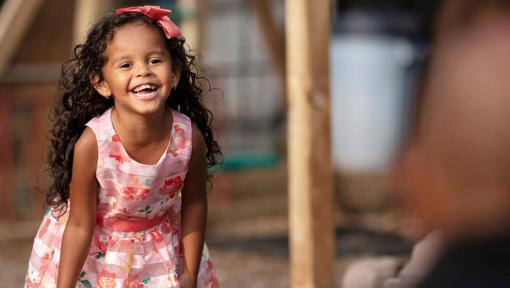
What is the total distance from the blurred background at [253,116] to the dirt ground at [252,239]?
0.01m

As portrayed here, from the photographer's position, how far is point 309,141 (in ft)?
15.6

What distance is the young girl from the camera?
2963mm

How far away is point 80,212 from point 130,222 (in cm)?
18

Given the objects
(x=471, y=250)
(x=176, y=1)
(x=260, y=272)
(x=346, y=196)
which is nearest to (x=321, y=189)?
(x=260, y=272)

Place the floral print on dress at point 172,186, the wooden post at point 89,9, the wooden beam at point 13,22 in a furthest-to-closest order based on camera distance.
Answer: the wooden post at point 89,9
the wooden beam at point 13,22
the floral print on dress at point 172,186

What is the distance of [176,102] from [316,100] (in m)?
1.59

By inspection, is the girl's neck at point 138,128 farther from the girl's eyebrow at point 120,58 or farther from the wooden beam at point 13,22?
the wooden beam at point 13,22

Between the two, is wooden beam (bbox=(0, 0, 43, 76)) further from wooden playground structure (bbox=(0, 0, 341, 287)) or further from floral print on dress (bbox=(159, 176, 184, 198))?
floral print on dress (bbox=(159, 176, 184, 198))

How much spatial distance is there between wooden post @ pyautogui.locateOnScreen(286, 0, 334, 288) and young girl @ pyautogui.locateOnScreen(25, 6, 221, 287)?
1.51 meters

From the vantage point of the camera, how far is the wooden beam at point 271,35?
26.4 ft

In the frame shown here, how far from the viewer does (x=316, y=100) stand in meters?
4.75

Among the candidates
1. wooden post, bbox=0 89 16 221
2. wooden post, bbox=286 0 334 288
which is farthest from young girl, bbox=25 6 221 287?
wooden post, bbox=0 89 16 221

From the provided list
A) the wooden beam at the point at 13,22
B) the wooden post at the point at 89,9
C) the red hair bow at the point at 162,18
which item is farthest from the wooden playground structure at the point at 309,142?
the wooden beam at the point at 13,22

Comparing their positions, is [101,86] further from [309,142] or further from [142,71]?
[309,142]
